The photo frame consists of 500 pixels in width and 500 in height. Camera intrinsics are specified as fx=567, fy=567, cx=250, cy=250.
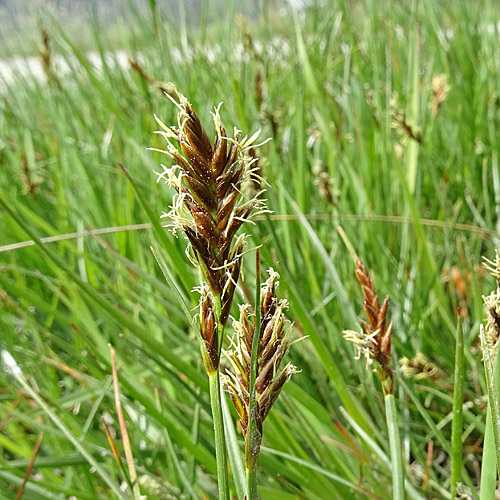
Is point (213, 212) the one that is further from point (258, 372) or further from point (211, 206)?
point (258, 372)

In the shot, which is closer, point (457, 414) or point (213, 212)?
point (213, 212)

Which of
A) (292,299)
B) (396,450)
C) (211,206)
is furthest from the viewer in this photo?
(292,299)

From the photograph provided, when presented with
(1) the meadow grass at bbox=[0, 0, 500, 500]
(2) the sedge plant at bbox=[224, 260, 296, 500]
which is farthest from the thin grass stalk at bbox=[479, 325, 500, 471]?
(2) the sedge plant at bbox=[224, 260, 296, 500]

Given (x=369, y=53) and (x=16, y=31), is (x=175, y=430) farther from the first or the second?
(x=16, y=31)

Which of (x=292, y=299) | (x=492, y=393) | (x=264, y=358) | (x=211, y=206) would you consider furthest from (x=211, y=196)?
(x=292, y=299)

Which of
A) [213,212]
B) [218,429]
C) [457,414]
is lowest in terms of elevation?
[457,414]

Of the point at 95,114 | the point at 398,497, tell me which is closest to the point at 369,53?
the point at 95,114

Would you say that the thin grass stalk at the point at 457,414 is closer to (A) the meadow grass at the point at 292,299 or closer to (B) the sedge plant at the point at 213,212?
(A) the meadow grass at the point at 292,299
